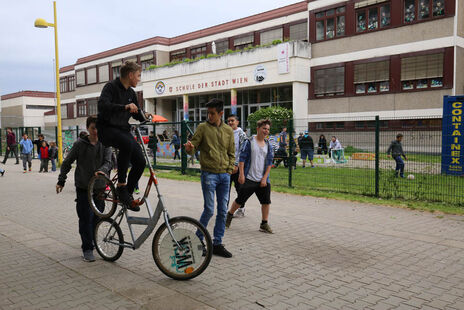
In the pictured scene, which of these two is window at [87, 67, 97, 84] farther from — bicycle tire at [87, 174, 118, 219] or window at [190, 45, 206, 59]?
bicycle tire at [87, 174, 118, 219]

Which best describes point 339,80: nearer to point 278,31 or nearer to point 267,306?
point 278,31

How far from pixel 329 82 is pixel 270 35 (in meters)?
8.12

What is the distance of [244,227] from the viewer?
7.12 m

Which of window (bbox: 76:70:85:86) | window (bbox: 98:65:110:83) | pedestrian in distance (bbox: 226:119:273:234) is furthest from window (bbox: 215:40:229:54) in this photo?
pedestrian in distance (bbox: 226:119:273:234)

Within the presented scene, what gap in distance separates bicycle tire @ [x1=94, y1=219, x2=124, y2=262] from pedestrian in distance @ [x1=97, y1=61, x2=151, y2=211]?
0.46 meters

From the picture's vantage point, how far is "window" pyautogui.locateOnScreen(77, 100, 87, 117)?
54.0 m

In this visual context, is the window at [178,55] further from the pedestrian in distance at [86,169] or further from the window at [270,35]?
the pedestrian in distance at [86,169]

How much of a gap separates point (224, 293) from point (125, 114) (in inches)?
84.3

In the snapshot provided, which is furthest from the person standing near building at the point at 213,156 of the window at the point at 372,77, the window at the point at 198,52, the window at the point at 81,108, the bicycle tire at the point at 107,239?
the window at the point at 81,108

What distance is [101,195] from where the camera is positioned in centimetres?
507

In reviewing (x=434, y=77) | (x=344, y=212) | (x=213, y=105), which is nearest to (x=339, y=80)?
(x=434, y=77)

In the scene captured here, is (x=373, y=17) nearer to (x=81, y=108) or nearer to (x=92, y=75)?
(x=92, y=75)

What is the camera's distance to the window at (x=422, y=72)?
80.3 feet

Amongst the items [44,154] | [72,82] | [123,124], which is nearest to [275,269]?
[123,124]
